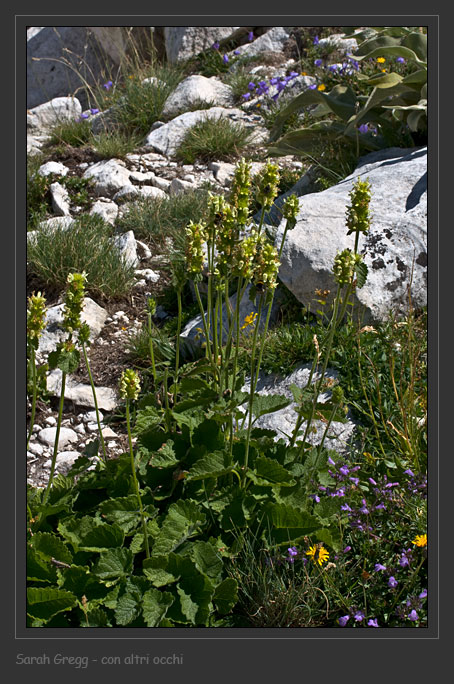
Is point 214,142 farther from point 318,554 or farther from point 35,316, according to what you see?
point 318,554

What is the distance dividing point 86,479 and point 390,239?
8.25ft

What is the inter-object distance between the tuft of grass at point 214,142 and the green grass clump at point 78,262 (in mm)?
2131

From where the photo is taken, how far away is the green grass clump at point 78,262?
17.9ft

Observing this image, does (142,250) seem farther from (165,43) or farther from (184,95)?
(165,43)

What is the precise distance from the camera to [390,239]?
174 inches

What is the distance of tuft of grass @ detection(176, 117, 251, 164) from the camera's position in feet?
23.6

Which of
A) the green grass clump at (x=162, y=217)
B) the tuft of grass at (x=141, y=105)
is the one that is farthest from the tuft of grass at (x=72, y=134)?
the green grass clump at (x=162, y=217)

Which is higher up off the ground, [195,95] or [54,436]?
[195,95]

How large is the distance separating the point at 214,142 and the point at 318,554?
17.8 feet

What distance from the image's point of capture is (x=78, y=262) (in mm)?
5438

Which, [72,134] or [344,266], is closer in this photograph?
[344,266]

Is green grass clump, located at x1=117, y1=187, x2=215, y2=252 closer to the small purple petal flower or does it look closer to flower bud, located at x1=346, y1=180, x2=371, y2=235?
flower bud, located at x1=346, y1=180, x2=371, y2=235

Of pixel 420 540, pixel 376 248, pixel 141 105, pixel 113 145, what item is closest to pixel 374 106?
pixel 376 248

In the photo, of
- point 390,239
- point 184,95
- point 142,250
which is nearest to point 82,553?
point 390,239
